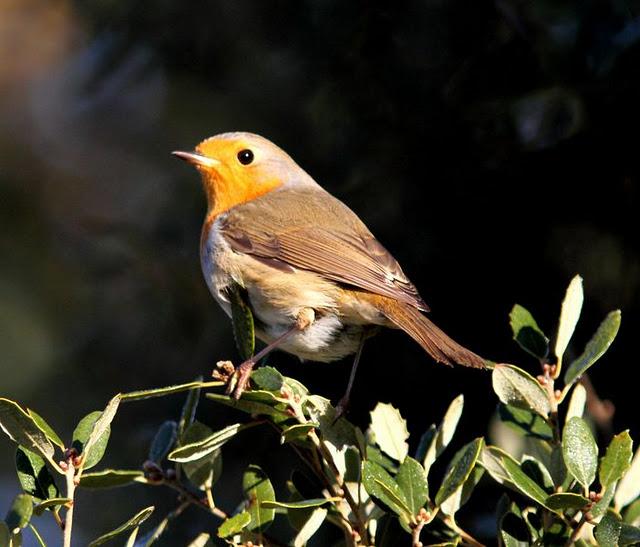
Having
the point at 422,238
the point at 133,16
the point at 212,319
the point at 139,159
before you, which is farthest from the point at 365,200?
the point at 139,159

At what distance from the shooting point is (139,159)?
4711mm

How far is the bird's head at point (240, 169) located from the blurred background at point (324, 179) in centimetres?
22

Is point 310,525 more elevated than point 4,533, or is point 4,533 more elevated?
→ point 4,533

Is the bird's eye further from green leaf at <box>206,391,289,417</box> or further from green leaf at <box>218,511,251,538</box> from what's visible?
green leaf at <box>218,511,251,538</box>

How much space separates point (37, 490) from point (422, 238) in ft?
6.07

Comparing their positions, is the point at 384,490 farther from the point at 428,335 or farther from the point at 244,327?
the point at 428,335

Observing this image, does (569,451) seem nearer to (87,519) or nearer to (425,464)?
(425,464)

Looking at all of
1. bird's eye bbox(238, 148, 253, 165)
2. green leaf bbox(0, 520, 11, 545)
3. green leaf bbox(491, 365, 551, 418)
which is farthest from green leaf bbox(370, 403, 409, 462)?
bird's eye bbox(238, 148, 253, 165)

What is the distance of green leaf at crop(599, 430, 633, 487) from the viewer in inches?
67.3

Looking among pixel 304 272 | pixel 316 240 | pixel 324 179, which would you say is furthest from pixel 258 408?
pixel 324 179

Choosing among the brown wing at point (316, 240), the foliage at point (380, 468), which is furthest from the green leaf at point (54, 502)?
the brown wing at point (316, 240)

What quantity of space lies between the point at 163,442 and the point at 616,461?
3.25 feet

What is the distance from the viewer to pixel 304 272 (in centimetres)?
291

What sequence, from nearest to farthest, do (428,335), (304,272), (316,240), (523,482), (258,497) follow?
(523,482) → (258,497) → (428,335) → (304,272) → (316,240)
